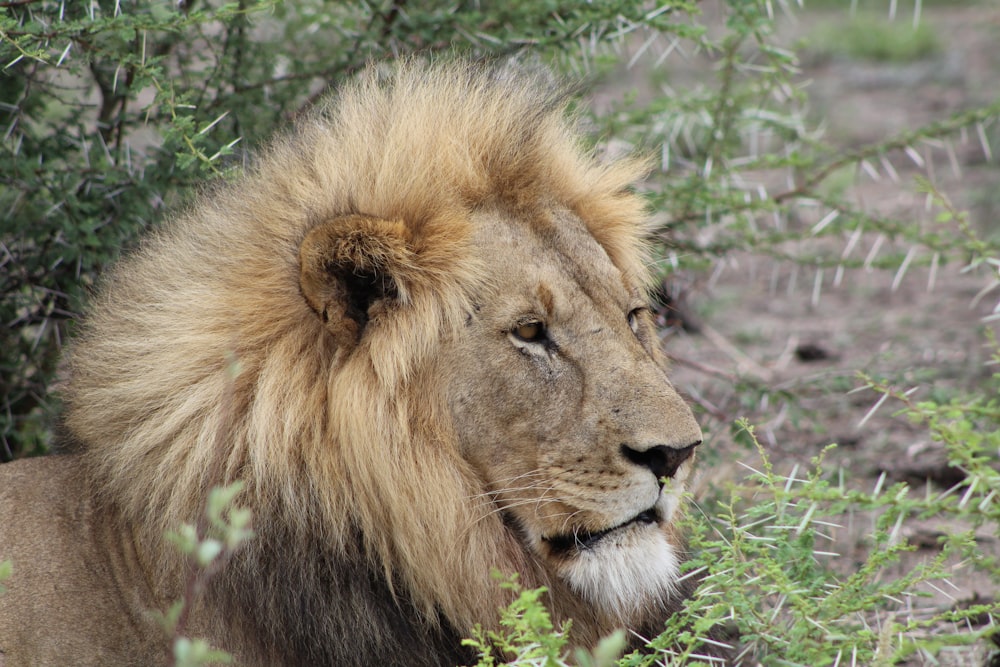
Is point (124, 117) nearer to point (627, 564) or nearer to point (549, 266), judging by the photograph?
point (549, 266)

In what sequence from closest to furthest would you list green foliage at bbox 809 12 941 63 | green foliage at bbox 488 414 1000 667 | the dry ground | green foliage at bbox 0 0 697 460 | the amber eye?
green foliage at bbox 488 414 1000 667 < the amber eye < green foliage at bbox 0 0 697 460 < the dry ground < green foliage at bbox 809 12 941 63

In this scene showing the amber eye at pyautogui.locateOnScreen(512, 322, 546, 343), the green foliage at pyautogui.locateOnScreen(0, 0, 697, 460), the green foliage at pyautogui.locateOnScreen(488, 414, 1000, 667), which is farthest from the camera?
the green foliage at pyautogui.locateOnScreen(0, 0, 697, 460)

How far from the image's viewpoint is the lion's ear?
256 cm

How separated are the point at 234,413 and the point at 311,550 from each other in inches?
15.2

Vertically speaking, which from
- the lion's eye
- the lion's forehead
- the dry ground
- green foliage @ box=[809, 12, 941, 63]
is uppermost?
green foliage @ box=[809, 12, 941, 63]

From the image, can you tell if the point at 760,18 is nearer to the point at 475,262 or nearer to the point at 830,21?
the point at 475,262

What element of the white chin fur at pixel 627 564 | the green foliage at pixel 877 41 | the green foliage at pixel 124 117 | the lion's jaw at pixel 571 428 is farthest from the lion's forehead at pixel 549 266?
the green foliage at pixel 877 41

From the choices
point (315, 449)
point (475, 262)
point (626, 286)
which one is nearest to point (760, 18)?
point (626, 286)

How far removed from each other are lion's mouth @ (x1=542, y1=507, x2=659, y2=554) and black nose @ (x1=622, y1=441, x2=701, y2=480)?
0.36 feet

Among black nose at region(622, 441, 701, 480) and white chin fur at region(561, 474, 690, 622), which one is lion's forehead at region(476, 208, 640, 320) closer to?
black nose at region(622, 441, 701, 480)

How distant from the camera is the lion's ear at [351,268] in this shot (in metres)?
2.56

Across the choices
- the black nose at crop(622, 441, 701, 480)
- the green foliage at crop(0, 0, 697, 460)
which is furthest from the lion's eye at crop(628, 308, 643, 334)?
the green foliage at crop(0, 0, 697, 460)

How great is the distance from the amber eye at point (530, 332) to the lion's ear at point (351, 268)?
32cm

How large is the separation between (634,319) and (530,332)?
416 mm
